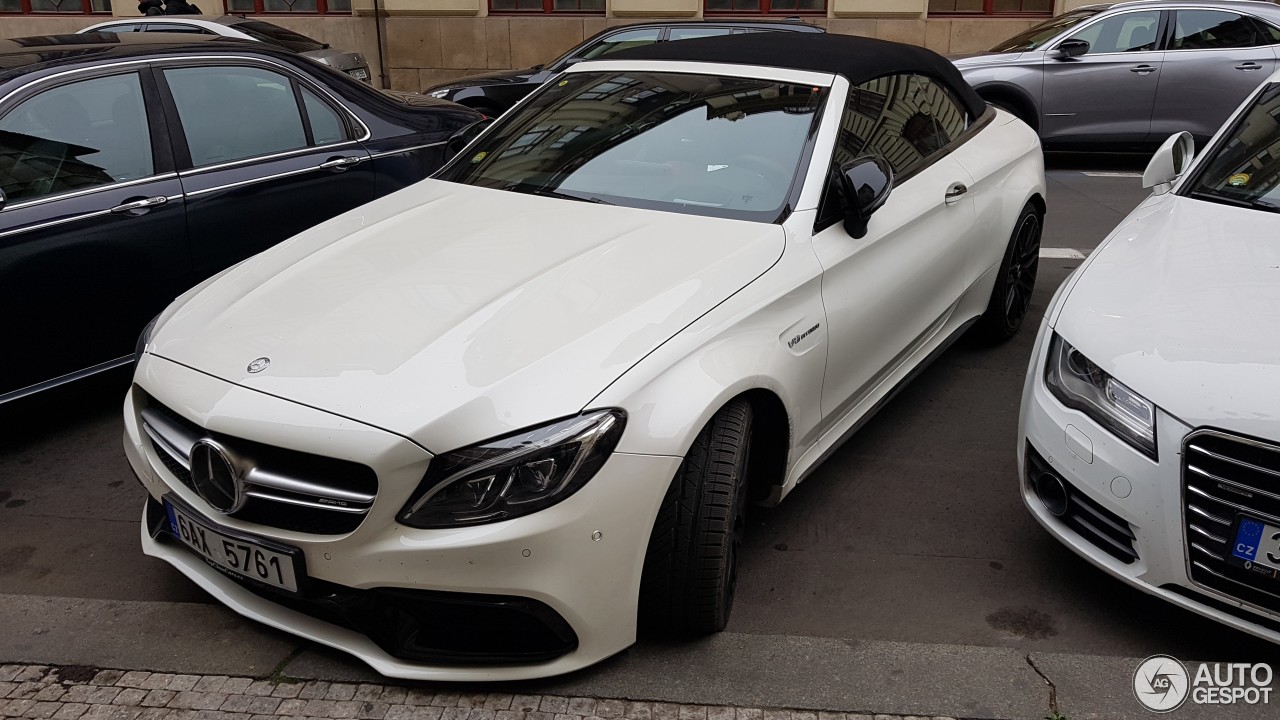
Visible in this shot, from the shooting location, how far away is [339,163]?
498 cm

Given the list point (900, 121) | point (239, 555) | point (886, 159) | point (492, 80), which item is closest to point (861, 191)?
point (886, 159)

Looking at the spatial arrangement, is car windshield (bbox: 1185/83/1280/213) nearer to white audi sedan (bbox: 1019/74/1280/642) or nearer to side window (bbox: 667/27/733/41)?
white audi sedan (bbox: 1019/74/1280/642)

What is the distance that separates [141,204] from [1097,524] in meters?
3.70

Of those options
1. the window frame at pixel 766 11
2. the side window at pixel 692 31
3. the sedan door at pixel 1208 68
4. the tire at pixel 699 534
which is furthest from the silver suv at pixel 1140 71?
the tire at pixel 699 534

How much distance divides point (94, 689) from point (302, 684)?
21.9 inches

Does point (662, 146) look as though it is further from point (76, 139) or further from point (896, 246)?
point (76, 139)

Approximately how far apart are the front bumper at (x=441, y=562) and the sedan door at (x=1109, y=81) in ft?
26.6

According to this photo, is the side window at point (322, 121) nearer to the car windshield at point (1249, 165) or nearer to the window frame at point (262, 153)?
the window frame at point (262, 153)

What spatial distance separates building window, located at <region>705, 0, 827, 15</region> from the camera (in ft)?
47.7

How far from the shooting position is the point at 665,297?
2859mm

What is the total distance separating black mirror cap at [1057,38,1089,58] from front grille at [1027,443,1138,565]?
7.33m

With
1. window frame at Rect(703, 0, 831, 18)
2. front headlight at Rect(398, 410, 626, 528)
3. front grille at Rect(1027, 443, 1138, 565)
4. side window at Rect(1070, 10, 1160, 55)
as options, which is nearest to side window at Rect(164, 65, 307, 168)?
front headlight at Rect(398, 410, 626, 528)

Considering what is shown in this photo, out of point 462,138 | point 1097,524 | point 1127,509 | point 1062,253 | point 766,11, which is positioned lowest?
point 1062,253

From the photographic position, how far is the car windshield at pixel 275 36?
10211 mm
